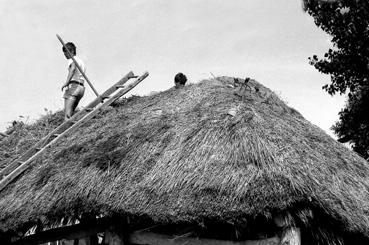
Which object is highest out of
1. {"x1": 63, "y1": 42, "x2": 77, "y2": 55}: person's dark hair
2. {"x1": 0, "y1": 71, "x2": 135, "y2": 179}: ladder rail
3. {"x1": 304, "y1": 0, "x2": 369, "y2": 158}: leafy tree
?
{"x1": 304, "y1": 0, "x2": 369, "y2": 158}: leafy tree

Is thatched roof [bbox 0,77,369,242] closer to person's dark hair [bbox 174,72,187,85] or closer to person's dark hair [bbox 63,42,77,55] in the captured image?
person's dark hair [bbox 174,72,187,85]

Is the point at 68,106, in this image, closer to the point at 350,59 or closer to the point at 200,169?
the point at 200,169

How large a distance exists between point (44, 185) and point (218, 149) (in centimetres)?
282

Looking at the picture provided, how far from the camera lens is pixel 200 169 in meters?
7.48

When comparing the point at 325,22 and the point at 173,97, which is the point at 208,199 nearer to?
the point at 173,97

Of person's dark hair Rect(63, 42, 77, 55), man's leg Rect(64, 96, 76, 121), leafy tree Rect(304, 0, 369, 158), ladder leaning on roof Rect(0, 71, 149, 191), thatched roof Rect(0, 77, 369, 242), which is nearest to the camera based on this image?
Answer: thatched roof Rect(0, 77, 369, 242)

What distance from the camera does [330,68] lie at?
1809cm

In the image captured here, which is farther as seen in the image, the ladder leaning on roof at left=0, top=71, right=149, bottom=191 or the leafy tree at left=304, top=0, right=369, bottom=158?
the leafy tree at left=304, top=0, right=369, bottom=158

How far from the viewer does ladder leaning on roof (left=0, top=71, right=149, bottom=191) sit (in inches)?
369

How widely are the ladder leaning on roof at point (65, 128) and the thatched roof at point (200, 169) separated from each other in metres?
0.15

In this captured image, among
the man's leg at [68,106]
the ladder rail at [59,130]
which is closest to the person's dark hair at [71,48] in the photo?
the man's leg at [68,106]

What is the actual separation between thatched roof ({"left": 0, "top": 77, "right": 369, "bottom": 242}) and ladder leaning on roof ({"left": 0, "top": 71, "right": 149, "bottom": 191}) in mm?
154

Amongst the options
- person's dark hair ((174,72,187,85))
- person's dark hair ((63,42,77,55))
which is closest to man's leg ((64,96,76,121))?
person's dark hair ((63,42,77,55))

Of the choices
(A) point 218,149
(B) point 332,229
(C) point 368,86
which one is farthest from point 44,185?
(C) point 368,86
